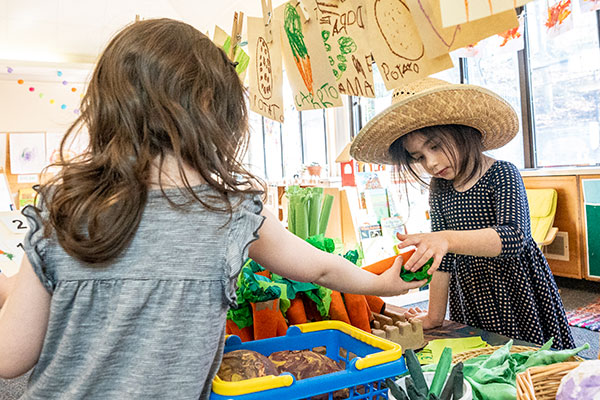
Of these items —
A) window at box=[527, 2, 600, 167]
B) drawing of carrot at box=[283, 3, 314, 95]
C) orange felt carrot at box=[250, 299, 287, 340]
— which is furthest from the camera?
window at box=[527, 2, 600, 167]

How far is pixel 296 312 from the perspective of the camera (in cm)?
110

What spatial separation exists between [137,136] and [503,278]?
114 centimetres

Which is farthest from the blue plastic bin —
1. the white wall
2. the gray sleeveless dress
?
the white wall

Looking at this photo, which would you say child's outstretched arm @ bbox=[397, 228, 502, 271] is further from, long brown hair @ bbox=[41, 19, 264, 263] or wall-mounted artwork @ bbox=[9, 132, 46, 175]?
wall-mounted artwork @ bbox=[9, 132, 46, 175]

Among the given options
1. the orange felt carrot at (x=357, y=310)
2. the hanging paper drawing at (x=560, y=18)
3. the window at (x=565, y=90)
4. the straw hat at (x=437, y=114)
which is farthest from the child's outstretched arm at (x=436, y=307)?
the window at (x=565, y=90)

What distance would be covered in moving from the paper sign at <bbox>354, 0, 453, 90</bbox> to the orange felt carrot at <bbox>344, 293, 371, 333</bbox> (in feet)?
1.55

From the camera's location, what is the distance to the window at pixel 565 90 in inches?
158

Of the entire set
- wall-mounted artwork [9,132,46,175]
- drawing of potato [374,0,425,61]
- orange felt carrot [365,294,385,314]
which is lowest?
orange felt carrot [365,294,385,314]

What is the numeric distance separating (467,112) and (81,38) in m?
6.09

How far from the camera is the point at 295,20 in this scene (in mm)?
1322

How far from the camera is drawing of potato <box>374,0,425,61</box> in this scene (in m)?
0.94

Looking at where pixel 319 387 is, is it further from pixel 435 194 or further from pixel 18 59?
pixel 18 59

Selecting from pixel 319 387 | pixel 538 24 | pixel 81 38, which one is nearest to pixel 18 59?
pixel 81 38

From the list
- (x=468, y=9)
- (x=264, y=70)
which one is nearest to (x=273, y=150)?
(x=264, y=70)
